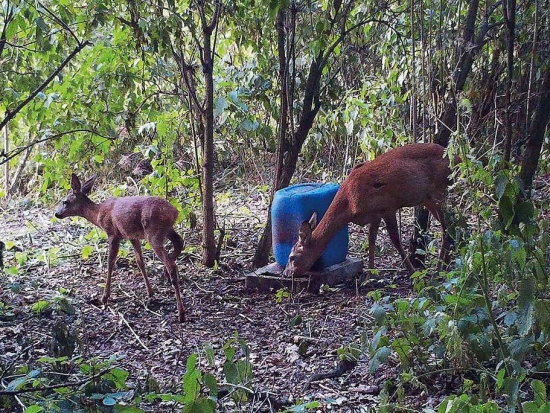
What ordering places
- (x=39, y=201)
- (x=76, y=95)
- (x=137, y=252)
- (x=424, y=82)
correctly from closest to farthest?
(x=424, y=82)
(x=137, y=252)
(x=76, y=95)
(x=39, y=201)

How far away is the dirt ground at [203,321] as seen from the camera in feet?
13.7

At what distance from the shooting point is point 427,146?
245 inches

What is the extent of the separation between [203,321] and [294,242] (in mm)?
1230

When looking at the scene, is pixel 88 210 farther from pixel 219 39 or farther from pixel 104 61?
pixel 219 39

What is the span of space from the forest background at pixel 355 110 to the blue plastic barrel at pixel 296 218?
0.36 metres

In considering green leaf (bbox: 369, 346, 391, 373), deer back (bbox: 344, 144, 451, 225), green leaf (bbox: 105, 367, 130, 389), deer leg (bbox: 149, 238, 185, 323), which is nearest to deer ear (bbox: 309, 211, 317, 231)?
deer back (bbox: 344, 144, 451, 225)

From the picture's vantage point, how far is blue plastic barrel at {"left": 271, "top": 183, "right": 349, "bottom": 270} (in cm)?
653

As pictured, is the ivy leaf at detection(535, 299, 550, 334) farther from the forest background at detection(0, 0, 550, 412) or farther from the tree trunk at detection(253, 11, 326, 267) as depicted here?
the tree trunk at detection(253, 11, 326, 267)

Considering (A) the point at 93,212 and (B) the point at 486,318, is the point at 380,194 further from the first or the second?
(B) the point at 486,318


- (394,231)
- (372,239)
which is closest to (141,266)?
(372,239)

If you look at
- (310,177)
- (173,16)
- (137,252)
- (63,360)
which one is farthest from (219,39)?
Result: (63,360)

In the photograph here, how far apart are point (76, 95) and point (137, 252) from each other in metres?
1.64

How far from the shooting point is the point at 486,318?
3705 mm

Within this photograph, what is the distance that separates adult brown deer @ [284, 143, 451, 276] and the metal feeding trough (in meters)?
→ 0.14
